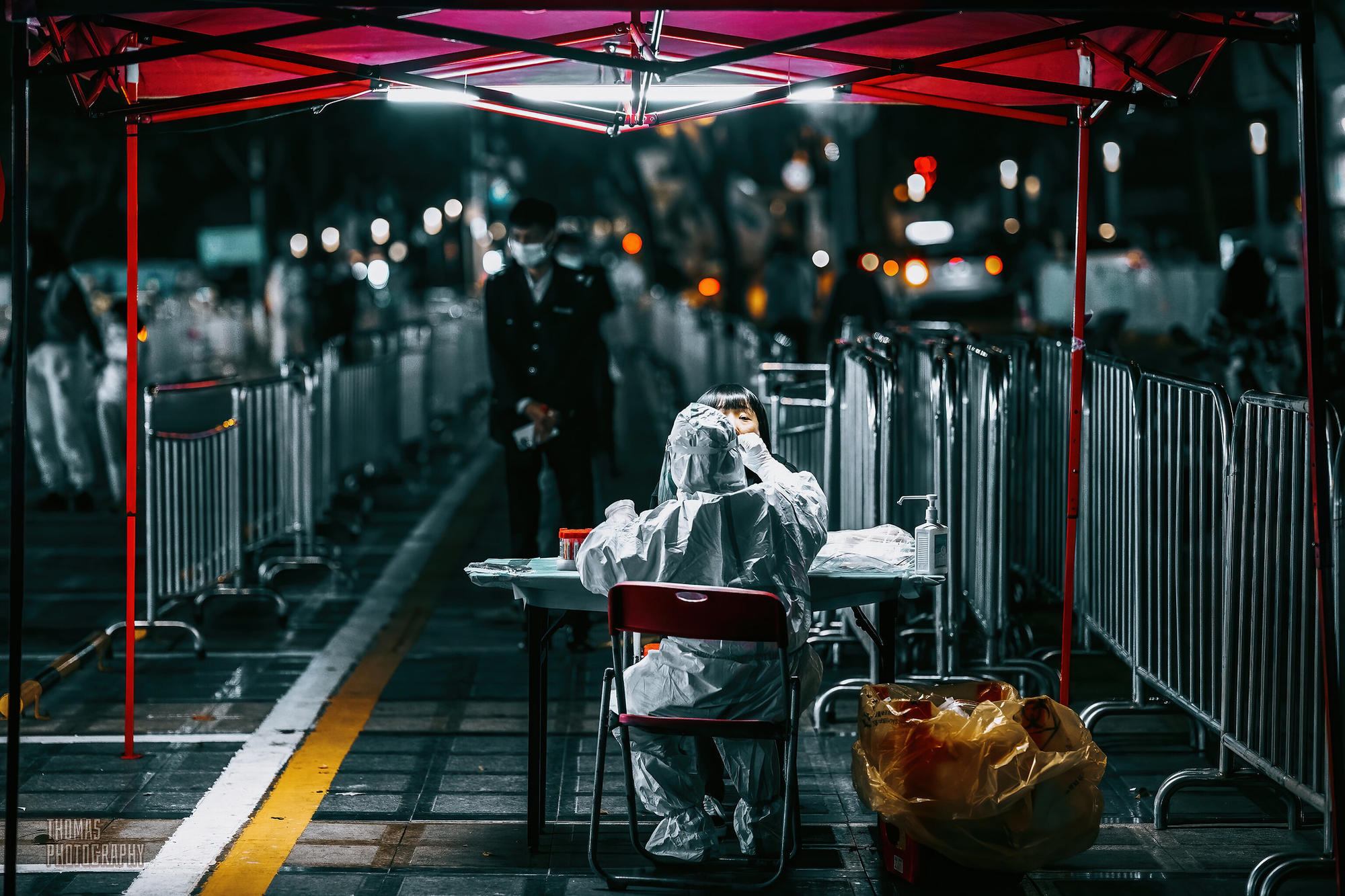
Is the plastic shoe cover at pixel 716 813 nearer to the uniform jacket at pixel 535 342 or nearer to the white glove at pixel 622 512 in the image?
the white glove at pixel 622 512

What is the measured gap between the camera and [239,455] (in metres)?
9.21

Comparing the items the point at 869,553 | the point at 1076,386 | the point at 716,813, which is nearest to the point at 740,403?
the point at 869,553

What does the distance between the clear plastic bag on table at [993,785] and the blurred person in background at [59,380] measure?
29.4ft

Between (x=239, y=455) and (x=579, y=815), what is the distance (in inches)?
174

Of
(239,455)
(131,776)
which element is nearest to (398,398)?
(239,455)

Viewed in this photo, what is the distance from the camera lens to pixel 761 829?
16.7 ft

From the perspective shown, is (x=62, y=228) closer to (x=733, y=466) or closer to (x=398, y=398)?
(x=398, y=398)

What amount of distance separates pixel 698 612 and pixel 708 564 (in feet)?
1.10

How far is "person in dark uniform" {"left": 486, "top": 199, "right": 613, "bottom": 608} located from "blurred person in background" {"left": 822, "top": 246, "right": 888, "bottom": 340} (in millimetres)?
7406

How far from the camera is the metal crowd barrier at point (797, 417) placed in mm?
8350

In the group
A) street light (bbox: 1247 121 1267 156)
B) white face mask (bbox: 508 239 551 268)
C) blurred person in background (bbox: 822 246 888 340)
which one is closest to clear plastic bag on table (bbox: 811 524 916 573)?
white face mask (bbox: 508 239 551 268)

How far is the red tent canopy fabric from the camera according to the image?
5094 mm

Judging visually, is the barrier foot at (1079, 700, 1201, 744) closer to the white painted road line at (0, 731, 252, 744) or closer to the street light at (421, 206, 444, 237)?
the white painted road line at (0, 731, 252, 744)

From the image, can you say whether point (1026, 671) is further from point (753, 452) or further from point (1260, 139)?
Result: point (1260, 139)
